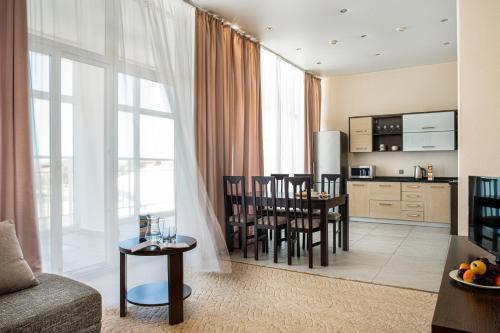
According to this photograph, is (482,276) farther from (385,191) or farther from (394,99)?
(394,99)

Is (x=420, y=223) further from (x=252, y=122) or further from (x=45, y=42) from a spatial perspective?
(x=45, y=42)

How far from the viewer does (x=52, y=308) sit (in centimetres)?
184

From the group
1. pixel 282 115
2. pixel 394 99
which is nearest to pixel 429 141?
pixel 394 99

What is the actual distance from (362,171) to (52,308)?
636 cm

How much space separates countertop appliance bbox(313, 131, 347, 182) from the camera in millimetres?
7039

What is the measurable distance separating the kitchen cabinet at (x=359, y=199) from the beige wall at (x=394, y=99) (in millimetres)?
751

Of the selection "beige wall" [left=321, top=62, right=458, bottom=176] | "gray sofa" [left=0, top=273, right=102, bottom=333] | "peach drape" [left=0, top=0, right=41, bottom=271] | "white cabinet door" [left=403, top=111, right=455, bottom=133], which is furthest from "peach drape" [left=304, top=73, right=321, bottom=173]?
"gray sofa" [left=0, top=273, right=102, bottom=333]

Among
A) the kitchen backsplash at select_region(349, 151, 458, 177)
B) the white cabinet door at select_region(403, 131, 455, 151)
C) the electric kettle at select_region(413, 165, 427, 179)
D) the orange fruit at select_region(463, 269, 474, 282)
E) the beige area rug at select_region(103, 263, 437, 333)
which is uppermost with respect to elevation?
the white cabinet door at select_region(403, 131, 455, 151)

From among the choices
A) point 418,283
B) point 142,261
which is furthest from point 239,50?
point 418,283

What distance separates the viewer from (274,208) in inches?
158

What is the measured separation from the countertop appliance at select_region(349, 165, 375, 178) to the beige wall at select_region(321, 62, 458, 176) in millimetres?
291

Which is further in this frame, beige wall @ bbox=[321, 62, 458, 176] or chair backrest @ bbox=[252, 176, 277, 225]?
beige wall @ bbox=[321, 62, 458, 176]

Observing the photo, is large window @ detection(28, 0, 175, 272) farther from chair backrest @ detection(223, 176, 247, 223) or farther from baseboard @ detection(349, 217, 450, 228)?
baseboard @ detection(349, 217, 450, 228)

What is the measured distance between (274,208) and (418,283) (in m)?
1.60
